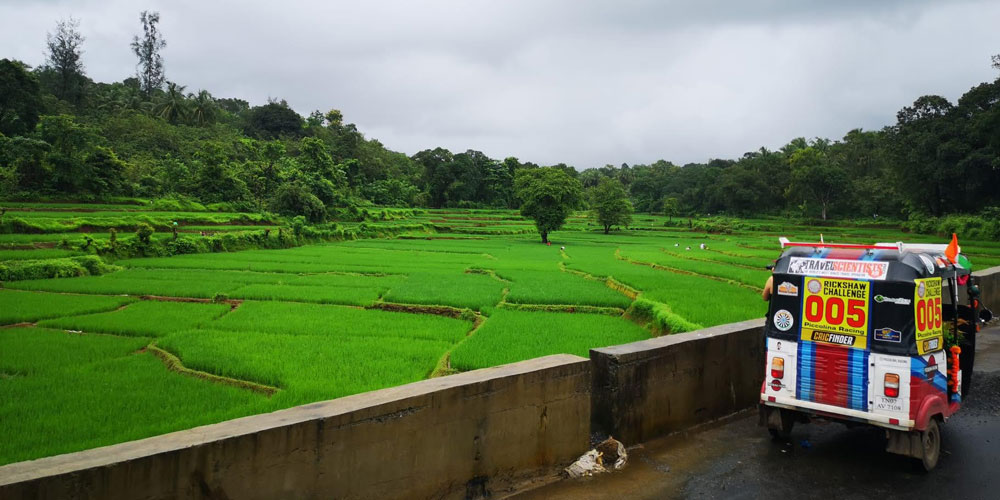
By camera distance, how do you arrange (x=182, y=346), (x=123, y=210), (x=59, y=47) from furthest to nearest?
(x=59, y=47) → (x=123, y=210) → (x=182, y=346)

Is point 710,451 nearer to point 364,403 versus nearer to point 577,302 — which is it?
point 364,403

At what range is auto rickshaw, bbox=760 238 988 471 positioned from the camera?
4.40 m

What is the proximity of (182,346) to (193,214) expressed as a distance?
25848mm

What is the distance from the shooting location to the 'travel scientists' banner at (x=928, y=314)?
4391mm

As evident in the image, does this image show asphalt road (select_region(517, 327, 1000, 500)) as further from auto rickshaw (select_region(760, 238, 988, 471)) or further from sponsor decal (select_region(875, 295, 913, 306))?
sponsor decal (select_region(875, 295, 913, 306))

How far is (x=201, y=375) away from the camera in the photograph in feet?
23.3

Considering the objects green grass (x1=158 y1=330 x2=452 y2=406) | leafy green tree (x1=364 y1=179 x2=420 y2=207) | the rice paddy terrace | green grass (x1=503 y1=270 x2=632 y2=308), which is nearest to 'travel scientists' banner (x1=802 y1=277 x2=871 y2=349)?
the rice paddy terrace

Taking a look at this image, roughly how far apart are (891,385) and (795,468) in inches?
42.6

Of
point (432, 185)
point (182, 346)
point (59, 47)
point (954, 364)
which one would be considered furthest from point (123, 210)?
point (59, 47)

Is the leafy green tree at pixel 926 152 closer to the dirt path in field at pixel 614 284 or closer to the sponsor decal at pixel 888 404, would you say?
the dirt path in field at pixel 614 284

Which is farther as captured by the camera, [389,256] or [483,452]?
[389,256]

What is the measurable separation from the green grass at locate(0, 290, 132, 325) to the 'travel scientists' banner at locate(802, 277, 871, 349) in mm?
13184

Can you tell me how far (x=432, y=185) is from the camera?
6469 cm

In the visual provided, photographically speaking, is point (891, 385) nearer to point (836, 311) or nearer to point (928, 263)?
point (836, 311)
